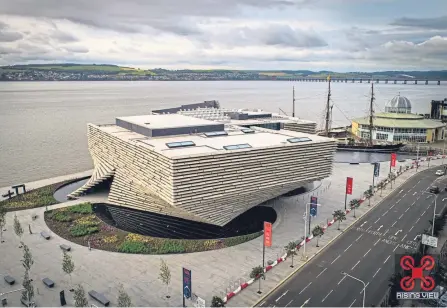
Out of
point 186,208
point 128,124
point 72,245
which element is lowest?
point 72,245

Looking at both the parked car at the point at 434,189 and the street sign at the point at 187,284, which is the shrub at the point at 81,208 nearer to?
the street sign at the point at 187,284

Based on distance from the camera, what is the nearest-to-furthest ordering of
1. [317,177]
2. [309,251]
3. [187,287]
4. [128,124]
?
1. [187,287]
2. [309,251]
3. [317,177]
4. [128,124]

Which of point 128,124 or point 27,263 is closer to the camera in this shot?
point 27,263

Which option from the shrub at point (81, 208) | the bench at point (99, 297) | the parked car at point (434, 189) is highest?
the parked car at point (434, 189)

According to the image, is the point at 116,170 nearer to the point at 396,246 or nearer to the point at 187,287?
the point at 187,287

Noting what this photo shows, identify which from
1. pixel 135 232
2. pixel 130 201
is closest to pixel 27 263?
pixel 135 232

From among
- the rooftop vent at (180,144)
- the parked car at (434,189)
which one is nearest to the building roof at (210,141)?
the rooftop vent at (180,144)

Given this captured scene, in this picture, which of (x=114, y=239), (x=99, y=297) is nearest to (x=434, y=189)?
(x=114, y=239)

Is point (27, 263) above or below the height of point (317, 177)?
below
